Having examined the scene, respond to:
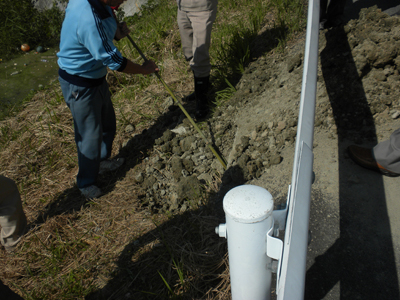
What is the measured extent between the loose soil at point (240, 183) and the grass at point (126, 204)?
15mm

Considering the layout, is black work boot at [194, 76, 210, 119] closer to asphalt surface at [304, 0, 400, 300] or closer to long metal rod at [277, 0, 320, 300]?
asphalt surface at [304, 0, 400, 300]

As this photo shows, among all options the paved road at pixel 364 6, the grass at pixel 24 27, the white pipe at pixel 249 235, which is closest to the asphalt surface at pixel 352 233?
the white pipe at pixel 249 235

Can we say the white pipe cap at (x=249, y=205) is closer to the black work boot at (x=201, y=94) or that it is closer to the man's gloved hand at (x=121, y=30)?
the man's gloved hand at (x=121, y=30)

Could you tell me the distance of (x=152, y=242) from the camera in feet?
8.41

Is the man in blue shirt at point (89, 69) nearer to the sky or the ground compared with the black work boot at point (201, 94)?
nearer to the sky

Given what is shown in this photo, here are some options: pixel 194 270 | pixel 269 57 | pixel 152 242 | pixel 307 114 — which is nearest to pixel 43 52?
pixel 269 57

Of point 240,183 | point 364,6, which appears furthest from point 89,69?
point 364,6

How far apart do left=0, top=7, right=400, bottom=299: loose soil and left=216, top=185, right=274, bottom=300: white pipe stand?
2.66 ft

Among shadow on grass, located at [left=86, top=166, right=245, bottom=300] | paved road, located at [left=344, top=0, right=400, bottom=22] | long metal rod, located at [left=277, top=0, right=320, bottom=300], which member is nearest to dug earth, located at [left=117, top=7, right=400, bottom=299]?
shadow on grass, located at [left=86, top=166, right=245, bottom=300]

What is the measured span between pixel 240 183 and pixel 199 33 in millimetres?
1925

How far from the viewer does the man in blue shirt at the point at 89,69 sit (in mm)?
2262

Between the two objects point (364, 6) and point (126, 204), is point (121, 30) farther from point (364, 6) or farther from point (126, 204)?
point (364, 6)

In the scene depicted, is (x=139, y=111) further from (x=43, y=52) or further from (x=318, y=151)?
(x=43, y=52)

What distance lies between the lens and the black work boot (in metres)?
3.70
